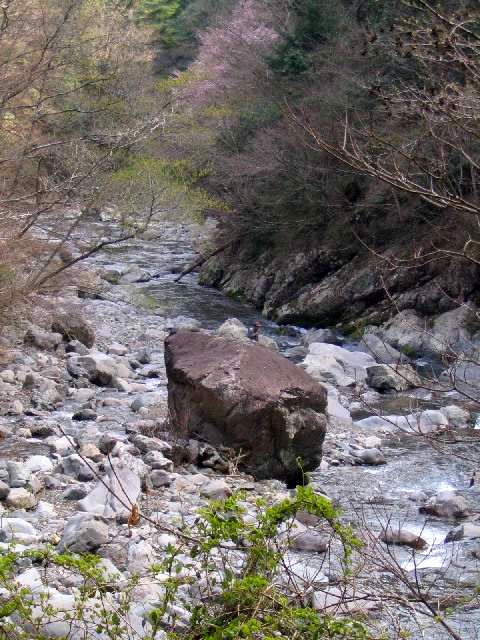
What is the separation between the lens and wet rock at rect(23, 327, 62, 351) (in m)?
12.9

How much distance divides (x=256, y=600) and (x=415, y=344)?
471 inches

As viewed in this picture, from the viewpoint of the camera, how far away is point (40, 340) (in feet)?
42.4

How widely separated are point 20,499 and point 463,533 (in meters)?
3.12

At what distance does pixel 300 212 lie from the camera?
1888cm

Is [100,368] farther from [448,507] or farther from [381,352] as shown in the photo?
[448,507]

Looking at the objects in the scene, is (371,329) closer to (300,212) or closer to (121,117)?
(300,212)

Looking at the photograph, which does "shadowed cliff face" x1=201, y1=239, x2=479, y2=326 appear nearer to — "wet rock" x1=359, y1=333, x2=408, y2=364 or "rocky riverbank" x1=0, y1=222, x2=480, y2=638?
"wet rock" x1=359, y1=333, x2=408, y2=364

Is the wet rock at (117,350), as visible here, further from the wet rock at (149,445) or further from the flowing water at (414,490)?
the wet rock at (149,445)

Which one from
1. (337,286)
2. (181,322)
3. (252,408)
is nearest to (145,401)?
(252,408)

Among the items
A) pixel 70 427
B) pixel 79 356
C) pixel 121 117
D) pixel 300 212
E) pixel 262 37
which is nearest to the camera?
pixel 70 427

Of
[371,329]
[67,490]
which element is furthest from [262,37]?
[67,490]

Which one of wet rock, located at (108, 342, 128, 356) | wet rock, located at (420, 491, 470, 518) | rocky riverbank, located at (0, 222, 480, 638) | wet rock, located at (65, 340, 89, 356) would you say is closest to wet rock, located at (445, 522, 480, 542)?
rocky riverbank, located at (0, 222, 480, 638)

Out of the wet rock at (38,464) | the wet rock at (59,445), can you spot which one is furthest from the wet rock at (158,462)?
the wet rock at (38,464)

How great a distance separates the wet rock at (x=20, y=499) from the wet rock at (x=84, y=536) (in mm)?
812
